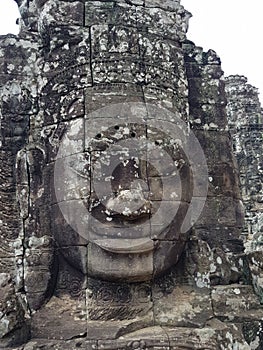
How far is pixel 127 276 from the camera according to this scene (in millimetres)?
4977

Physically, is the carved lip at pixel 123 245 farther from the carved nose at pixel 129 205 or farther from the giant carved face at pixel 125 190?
the carved nose at pixel 129 205

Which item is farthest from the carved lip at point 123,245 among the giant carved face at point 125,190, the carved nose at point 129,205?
the carved nose at point 129,205

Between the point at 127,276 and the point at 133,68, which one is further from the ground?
the point at 133,68

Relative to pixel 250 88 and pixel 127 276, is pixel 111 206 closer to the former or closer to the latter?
pixel 127 276

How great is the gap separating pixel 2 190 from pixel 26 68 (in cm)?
140

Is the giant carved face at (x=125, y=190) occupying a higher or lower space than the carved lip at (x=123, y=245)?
higher

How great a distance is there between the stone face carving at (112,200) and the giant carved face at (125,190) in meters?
0.01

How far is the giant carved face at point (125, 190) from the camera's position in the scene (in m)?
4.97

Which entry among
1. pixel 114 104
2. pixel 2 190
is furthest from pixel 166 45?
pixel 2 190

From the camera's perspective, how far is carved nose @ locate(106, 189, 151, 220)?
16.2 feet

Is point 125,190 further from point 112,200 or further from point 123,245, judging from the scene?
point 123,245

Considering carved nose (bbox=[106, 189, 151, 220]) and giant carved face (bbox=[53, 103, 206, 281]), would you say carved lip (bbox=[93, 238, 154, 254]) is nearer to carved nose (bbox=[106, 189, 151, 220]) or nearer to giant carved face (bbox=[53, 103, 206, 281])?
giant carved face (bbox=[53, 103, 206, 281])

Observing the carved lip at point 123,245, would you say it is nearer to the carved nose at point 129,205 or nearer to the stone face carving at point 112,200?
the stone face carving at point 112,200

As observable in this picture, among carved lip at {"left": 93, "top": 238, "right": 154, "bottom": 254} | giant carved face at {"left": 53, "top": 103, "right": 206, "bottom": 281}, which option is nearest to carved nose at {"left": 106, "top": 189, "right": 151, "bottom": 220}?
giant carved face at {"left": 53, "top": 103, "right": 206, "bottom": 281}
